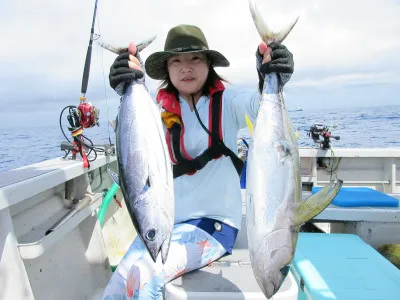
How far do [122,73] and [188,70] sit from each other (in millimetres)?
537

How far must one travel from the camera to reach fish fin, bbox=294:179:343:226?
1.38m

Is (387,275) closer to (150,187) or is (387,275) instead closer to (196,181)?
(196,181)

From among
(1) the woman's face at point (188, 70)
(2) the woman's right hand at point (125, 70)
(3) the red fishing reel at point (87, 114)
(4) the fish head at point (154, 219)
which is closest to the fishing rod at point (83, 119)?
(3) the red fishing reel at point (87, 114)

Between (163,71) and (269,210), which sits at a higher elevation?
(163,71)

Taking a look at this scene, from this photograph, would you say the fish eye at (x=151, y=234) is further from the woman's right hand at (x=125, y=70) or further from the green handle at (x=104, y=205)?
the green handle at (x=104, y=205)

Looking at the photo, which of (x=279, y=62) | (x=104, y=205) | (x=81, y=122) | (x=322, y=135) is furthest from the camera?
(x=322, y=135)

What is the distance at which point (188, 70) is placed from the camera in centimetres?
Answer: 211

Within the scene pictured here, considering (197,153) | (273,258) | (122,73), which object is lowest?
(273,258)

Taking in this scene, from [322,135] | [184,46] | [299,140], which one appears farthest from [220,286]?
[299,140]

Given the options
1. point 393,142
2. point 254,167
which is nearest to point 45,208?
point 254,167

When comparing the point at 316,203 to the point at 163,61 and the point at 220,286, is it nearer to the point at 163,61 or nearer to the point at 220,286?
the point at 220,286

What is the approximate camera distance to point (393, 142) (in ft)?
36.3

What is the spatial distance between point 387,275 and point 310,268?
1.64ft

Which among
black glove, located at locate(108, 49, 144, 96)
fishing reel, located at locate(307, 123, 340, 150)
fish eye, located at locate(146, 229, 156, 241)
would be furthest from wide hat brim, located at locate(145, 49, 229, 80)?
fishing reel, located at locate(307, 123, 340, 150)
